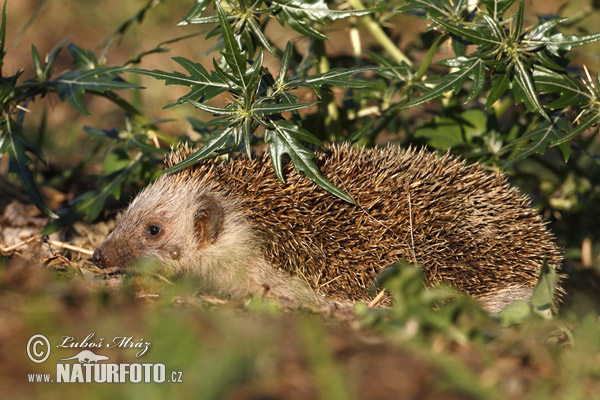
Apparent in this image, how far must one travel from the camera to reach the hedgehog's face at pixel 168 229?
168 inches

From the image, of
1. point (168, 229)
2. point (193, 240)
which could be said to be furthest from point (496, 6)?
point (168, 229)

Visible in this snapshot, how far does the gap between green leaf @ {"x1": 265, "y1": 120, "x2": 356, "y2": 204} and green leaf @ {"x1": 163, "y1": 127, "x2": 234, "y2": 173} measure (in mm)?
243

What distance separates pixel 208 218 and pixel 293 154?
87cm

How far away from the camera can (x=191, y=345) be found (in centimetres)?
236

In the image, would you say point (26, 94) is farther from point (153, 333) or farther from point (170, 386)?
point (170, 386)

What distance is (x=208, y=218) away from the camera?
13.9 ft

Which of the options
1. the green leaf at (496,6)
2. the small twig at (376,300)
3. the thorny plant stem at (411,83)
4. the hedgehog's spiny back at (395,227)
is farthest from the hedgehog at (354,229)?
the green leaf at (496,6)

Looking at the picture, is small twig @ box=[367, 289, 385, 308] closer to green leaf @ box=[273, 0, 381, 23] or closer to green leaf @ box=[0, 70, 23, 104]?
green leaf @ box=[273, 0, 381, 23]

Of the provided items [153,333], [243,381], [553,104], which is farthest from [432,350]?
[553,104]

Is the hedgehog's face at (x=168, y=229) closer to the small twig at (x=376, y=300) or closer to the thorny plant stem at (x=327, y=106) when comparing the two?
the small twig at (x=376, y=300)

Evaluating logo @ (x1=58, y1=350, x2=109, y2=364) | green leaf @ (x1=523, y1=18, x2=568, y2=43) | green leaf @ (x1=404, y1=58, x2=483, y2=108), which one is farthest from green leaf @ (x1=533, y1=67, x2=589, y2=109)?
logo @ (x1=58, y1=350, x2=109, y2=364)

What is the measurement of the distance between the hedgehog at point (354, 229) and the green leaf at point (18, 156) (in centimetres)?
61

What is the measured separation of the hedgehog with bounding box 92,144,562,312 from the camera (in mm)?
3977

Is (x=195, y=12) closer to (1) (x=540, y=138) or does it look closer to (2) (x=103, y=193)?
(2) (x=103, y=193)
